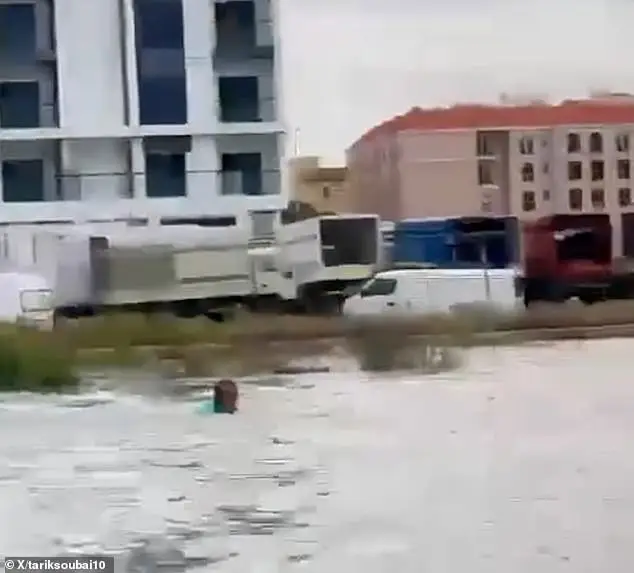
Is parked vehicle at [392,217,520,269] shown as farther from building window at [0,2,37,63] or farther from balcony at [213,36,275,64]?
building window at [0,2,37,63]

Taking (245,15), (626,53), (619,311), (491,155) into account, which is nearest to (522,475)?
(619,311)

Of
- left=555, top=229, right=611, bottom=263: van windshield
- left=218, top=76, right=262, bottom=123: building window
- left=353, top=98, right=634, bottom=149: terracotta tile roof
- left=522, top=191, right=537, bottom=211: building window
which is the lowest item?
left=555, top=229, right=611, bottom=263: van windshield

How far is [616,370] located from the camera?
1695 millimetres

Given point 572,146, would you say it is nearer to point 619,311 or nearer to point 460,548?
point 619,311

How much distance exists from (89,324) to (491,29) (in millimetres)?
697

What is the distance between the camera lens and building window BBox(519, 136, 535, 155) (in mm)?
1666

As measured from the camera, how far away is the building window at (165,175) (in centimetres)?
165

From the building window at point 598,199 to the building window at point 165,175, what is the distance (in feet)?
1.86

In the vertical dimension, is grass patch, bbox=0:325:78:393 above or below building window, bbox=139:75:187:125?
below

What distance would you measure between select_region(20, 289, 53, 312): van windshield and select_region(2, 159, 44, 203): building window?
126mm

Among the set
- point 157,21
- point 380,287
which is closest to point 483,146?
point 380,287

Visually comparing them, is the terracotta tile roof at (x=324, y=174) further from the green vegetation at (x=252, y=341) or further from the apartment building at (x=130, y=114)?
the green vegetation at (x=252, y=341)

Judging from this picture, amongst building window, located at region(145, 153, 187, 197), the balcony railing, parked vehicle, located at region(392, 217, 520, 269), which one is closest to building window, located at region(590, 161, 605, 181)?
parked vehicle, located at region(392, 217, 520, 269)
